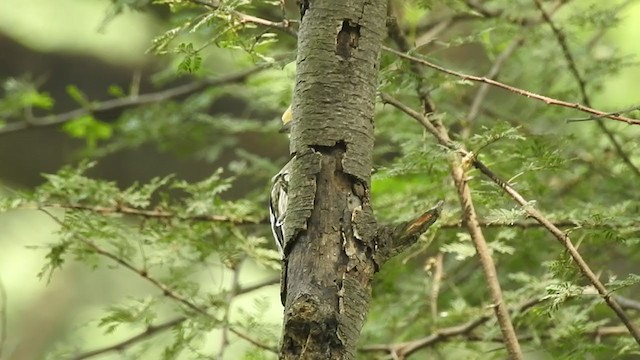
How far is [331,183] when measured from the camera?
0.89m

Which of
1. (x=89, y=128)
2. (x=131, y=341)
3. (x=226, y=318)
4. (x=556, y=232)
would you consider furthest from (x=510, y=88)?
(x=89, y=128)

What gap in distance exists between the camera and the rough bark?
2.67 ft

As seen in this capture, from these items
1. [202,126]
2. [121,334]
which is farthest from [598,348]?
[121,334]

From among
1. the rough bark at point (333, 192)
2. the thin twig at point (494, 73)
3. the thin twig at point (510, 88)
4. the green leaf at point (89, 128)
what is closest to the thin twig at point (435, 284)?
the thin twig at point (494, 73)

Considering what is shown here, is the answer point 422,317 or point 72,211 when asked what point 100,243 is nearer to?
point 72,211

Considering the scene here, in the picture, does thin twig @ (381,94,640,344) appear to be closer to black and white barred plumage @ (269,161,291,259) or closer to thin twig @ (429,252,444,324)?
black and white barred plumage @ (269,161,291,259)

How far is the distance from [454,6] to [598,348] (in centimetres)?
57

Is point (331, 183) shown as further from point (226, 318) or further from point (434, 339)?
point (434, 339)

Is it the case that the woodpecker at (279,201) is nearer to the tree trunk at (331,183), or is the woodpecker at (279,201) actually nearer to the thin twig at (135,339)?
the tree trunk at (331,183)

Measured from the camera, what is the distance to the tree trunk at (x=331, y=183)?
812 millimetres

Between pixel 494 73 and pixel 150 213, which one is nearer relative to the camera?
pixel 150 213

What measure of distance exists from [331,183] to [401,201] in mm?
608

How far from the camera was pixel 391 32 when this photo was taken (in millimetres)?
1324

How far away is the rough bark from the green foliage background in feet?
0.50
